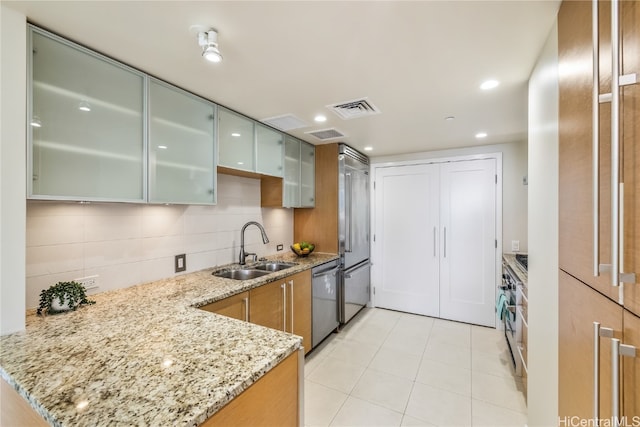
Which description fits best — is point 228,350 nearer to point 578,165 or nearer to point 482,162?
point 578,165

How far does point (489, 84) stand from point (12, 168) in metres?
2.61

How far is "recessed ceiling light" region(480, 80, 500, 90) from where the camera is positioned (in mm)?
1778

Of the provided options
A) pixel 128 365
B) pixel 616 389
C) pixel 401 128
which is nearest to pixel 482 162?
pixel 401 128

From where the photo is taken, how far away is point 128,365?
91 cm

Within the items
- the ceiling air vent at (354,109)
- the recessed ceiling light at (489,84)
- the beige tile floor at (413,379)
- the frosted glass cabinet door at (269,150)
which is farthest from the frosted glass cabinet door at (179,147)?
the recessed ceiling light at (489,84)

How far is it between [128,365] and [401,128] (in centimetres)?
273

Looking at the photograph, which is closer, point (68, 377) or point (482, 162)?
point (68, 377)

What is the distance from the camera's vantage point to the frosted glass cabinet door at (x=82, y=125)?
4.08 ft

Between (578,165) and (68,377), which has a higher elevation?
(578,165)

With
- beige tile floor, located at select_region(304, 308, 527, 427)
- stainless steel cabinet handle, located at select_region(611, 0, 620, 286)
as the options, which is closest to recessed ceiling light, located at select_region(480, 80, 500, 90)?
stainless steel cabinet handle, located at select_region(611, 0, 620, 286)

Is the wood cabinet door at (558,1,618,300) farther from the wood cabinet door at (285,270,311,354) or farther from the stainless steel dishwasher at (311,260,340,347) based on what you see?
the stainless steel dishwasher at (311,260,340,347)

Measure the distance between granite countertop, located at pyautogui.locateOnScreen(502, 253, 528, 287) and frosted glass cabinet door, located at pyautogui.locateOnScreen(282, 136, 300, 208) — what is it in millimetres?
2214

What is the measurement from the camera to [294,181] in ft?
10.2

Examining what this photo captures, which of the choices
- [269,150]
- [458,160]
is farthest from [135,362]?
[458,160]
